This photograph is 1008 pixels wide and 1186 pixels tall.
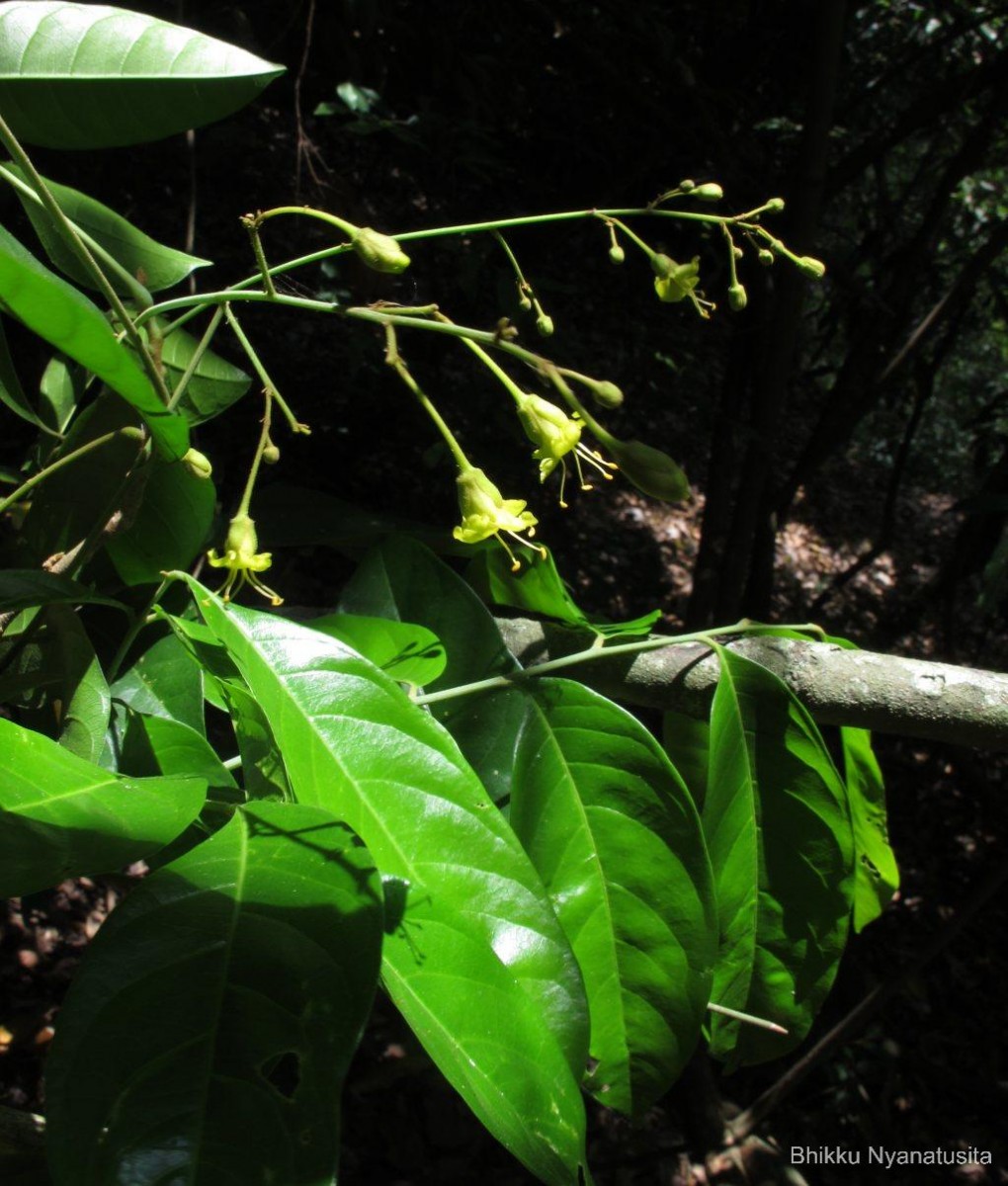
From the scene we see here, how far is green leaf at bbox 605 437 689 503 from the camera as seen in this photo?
572 mm

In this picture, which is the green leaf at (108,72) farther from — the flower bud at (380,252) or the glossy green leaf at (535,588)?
the glossy green leaf at (535,588)

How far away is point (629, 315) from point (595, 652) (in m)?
1.63

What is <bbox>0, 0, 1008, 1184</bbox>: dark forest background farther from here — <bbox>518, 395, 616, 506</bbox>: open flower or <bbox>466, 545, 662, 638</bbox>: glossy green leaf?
<bbox>518, 395, 616, 506</bbox>: open flower

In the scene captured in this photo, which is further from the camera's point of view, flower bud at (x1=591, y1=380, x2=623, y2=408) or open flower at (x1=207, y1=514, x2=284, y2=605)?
open flower at (x1=207, y1=514, x2=284, y2=605)

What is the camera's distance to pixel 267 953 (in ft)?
1.48

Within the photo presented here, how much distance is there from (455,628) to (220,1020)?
406mm

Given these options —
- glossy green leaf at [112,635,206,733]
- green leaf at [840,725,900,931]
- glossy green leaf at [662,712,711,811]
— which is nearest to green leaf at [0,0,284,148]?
glossy green leaf at [112,635,206,733]

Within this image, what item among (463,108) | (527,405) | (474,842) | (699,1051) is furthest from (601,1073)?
(463,108)

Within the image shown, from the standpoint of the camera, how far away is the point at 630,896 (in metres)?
0.66

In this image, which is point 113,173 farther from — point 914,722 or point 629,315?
point 914,722

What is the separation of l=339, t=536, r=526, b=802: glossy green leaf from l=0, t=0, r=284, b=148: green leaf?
37 cm

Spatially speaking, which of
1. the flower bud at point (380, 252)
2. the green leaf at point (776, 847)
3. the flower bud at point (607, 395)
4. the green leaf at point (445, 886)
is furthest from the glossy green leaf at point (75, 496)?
the green leaf at point (776, 847)

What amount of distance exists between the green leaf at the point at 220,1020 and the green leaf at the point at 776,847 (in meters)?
0.33

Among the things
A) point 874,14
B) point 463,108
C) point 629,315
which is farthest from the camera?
point 874,14
